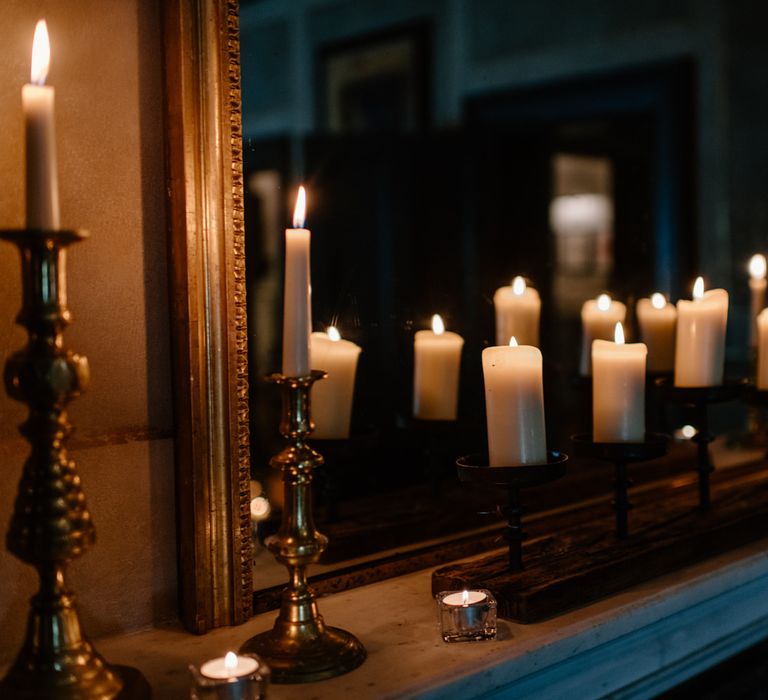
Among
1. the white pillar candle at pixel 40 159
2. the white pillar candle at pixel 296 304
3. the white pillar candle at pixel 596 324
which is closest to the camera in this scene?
the white pillar candle at pixel 40 159

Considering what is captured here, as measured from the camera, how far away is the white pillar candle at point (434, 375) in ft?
3.36

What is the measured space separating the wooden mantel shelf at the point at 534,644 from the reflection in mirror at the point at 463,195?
0.11m

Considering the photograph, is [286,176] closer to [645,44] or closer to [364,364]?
[364,364]

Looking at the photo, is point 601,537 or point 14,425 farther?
point 601,537

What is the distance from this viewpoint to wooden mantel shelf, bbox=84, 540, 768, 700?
2.29 ft

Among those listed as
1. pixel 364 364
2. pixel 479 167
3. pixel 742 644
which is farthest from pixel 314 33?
pixel 742 644

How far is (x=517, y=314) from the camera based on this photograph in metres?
1.12

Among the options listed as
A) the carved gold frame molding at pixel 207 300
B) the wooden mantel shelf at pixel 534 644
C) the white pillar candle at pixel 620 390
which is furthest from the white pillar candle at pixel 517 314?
the carved gold frame molding at pixel 207 300

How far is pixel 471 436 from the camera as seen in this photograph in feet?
3.47

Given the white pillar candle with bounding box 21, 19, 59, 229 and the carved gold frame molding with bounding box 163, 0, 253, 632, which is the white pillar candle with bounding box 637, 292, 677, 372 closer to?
the carved gold frame molding with bounding box 163, 0, 253, 632

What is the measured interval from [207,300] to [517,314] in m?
0.48

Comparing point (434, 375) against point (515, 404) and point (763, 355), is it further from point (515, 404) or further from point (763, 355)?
point (763, 355)

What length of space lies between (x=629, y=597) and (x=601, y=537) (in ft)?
0.37

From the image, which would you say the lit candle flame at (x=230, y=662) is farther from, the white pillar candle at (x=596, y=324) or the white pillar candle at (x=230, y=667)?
the white pillar candle at (x=596, y=324)
